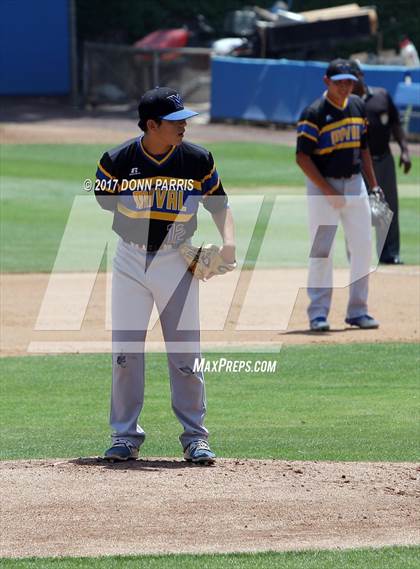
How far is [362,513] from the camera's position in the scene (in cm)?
609

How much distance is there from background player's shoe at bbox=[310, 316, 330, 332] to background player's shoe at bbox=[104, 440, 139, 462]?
202 inches

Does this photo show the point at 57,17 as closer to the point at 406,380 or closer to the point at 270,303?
the point at 270,303

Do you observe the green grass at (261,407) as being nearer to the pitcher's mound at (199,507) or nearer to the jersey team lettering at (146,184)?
the pitcher's mound at (199,507)

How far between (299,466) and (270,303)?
6596 mm

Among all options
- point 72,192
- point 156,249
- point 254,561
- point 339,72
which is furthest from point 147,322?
point 72,192

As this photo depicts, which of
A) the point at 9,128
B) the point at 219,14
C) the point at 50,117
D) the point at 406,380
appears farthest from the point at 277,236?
the point at 219,14

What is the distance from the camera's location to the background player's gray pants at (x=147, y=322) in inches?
275

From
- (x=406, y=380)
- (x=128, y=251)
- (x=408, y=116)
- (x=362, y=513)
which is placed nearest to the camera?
(x=362, y=513)

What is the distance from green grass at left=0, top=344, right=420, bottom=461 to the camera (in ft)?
26.0

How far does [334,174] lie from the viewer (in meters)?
11.4

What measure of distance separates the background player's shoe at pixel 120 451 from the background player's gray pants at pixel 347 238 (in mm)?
4954

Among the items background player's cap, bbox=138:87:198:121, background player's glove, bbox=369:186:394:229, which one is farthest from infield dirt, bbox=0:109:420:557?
background player's glove, bbox=369:186:394:229

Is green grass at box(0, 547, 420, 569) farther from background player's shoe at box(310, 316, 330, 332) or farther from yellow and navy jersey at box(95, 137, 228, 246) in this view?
A: background player's shoe at box(310, 316, 330, 332)

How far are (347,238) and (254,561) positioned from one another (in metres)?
6.77
